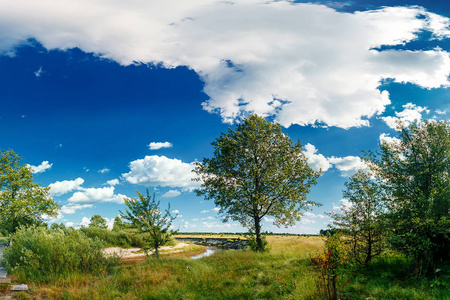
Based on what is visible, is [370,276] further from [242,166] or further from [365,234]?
[242,166]

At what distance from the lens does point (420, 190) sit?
1277cm

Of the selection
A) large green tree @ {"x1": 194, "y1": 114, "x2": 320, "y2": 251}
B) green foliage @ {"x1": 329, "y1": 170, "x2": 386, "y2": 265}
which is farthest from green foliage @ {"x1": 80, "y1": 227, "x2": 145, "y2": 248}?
green foliage @ {"x1": 329, "y1": 170, "x2": 386, "y2": 265}

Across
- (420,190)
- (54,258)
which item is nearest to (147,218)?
(54,258)

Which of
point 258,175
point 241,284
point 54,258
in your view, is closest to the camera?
point 241,284

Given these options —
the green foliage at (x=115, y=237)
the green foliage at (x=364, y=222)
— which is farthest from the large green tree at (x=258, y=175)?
the green foliage at (x=115, y=237)

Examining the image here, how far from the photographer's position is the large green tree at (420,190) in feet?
38.4

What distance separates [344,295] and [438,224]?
5939mm

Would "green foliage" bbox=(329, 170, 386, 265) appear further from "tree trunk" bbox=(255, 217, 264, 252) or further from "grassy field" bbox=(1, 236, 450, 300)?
"tree trunk" bbox=(255, 217, 264, 252)

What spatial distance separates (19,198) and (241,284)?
3582 cm

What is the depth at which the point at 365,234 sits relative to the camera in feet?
48.4

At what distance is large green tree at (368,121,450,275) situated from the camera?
1170cm

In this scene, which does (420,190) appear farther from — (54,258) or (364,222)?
(54,258)

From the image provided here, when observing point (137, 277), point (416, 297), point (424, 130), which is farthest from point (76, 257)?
point (424, 130)

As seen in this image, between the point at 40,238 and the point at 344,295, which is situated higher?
the point at 40,238
